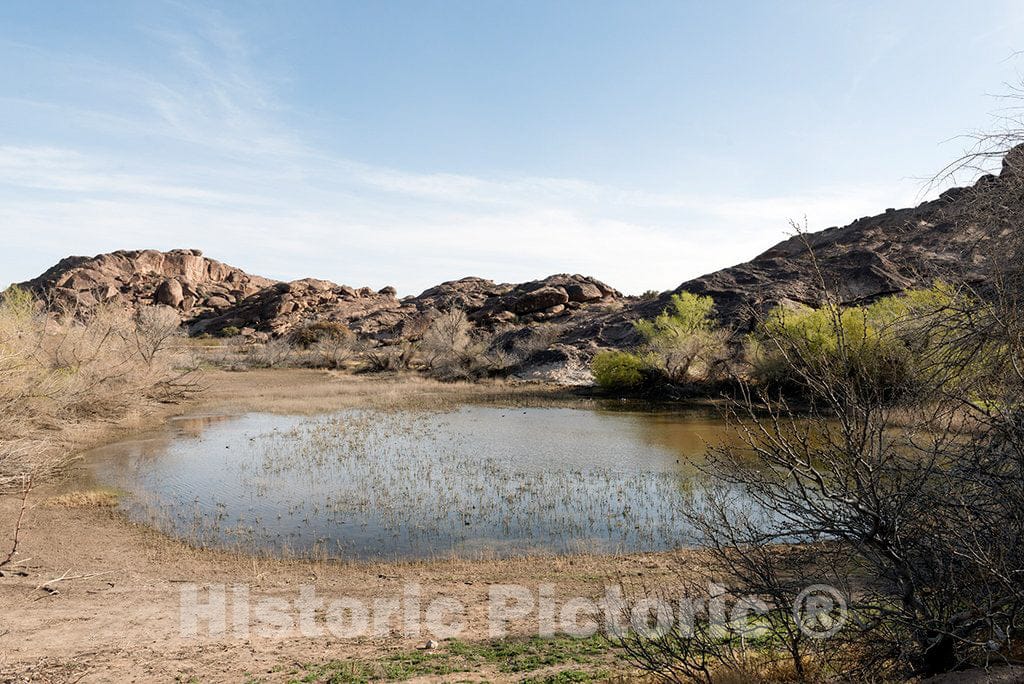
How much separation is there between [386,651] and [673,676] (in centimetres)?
366

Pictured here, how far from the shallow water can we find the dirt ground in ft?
2.90

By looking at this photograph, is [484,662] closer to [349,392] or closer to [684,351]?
[684,351]

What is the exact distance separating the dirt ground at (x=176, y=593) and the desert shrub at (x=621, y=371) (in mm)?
29304

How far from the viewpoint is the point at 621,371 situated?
3991cm

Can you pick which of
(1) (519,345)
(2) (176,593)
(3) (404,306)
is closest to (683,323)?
(1) (519,345)

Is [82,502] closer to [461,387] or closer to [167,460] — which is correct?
[167,460]

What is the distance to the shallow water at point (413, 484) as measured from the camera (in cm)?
1221

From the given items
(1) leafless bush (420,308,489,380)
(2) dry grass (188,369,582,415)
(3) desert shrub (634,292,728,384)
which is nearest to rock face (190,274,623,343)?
(1) leafless bush (420,308,489,380)

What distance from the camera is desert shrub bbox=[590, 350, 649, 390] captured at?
130 feet

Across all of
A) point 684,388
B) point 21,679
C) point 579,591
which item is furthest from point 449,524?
point 684,388

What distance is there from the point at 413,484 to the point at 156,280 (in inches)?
5102

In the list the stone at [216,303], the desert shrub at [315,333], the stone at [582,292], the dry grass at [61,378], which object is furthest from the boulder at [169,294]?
the dry grass at [61,378]

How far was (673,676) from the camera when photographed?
16.8 feet

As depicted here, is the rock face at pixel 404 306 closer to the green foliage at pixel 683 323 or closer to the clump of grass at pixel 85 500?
the green foliage at pixel 683 323
